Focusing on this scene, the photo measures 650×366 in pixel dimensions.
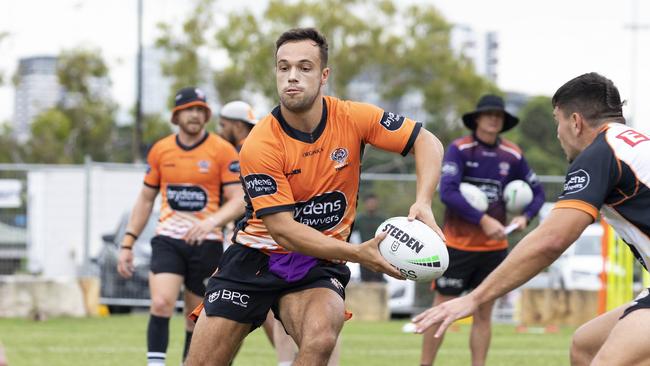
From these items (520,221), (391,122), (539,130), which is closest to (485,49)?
(539,130)

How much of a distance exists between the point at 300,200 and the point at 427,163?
72 centimetres

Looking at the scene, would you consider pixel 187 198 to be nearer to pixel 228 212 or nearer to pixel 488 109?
pixel 228 212

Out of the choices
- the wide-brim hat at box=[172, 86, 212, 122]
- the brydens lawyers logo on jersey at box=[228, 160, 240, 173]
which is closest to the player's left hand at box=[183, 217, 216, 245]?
the brydens lawyers logo on jersey at box=[228, 160, 240, 173]

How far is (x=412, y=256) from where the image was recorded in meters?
5.47

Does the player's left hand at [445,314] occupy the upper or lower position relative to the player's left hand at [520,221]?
upper

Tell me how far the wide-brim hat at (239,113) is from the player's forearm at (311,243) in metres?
3.98

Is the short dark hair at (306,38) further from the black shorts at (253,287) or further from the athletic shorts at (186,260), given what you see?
the athletic shorts at (186,260)

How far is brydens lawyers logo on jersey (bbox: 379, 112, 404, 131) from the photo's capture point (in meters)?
6.21

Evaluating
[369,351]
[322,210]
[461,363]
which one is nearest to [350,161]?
[322,210]

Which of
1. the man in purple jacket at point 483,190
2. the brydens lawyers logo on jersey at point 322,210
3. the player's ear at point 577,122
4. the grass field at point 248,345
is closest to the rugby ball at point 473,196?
the man in purple jacket at point 483,190

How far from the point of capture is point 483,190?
10008 mm

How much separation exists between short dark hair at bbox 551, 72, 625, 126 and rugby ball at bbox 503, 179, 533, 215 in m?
4.66

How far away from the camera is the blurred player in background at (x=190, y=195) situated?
9.24 meters

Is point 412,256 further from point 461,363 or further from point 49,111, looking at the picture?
point 49,111
